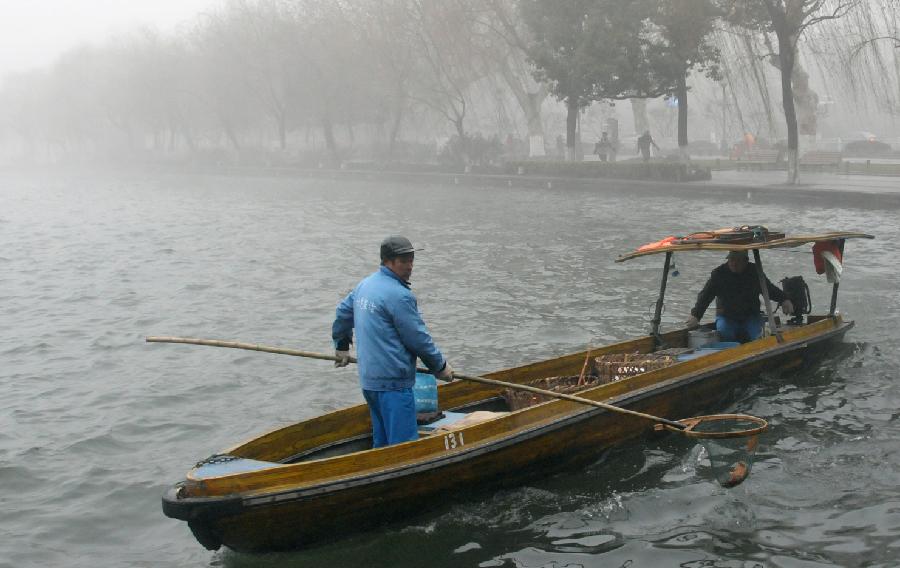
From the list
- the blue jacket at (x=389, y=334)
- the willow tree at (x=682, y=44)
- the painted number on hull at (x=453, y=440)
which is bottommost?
the painted number on hull at (x=453, y=440)

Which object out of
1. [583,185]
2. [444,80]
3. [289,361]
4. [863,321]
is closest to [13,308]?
[289,361]

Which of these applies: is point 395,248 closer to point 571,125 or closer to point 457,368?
point 457,368

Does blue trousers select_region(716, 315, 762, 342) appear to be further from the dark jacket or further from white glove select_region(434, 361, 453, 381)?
white glove select_region(434, 361, 453, 381)

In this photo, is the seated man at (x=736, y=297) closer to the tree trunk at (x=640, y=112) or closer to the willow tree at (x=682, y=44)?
the willow tree at (x=682, y=44)

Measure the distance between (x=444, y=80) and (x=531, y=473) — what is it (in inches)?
2031

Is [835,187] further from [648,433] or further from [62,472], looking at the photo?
[62,472]

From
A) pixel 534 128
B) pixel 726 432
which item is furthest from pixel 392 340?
pixel 534 128

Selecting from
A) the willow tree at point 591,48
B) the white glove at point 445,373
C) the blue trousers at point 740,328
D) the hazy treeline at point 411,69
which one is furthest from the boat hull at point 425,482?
the willow tree at point 591,48

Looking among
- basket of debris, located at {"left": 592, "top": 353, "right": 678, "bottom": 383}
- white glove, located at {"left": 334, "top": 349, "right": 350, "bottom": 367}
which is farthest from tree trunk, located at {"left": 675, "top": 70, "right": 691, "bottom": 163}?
white glove, located at {"left": 334, "top": 349, "right": 350, "bottom": 367}

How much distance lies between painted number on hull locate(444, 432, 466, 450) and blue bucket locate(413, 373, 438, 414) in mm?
1099

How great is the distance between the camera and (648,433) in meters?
9.63

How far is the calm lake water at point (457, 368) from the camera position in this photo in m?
7.95

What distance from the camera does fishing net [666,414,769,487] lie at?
8.51 meters

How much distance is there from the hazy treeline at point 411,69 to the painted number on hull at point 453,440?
26.2m
